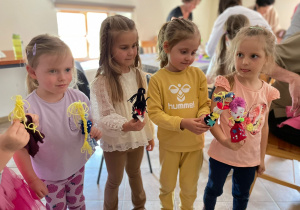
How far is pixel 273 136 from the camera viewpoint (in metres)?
1.62

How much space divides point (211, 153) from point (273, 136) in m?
0.70

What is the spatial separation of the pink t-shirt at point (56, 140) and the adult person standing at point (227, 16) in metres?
1.54

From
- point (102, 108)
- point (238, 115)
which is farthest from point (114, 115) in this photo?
point (238, 115)

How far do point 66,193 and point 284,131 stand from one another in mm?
1415

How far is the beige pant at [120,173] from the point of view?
3.99 ft

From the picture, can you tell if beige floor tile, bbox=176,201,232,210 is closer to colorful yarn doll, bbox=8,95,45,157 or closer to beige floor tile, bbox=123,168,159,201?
beige floor tile, bbox=123,168,159,201

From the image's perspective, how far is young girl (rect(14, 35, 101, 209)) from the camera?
3.06 ft

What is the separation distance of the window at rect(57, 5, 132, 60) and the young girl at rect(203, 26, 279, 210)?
3299 millimetres

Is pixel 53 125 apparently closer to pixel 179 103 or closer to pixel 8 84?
pixel 179 103

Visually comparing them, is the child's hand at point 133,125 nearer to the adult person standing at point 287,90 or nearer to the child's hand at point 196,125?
the child's hand at point 196,125

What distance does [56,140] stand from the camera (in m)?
0.99

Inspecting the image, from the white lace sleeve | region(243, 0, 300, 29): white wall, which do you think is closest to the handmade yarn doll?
the white lace sleeve

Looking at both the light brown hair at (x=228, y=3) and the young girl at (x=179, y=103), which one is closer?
the young girl at (x=179, y=103)

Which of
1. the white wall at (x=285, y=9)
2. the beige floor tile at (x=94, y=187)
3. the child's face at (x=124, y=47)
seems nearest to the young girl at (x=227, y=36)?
the child's face at (x=124, y=47)
